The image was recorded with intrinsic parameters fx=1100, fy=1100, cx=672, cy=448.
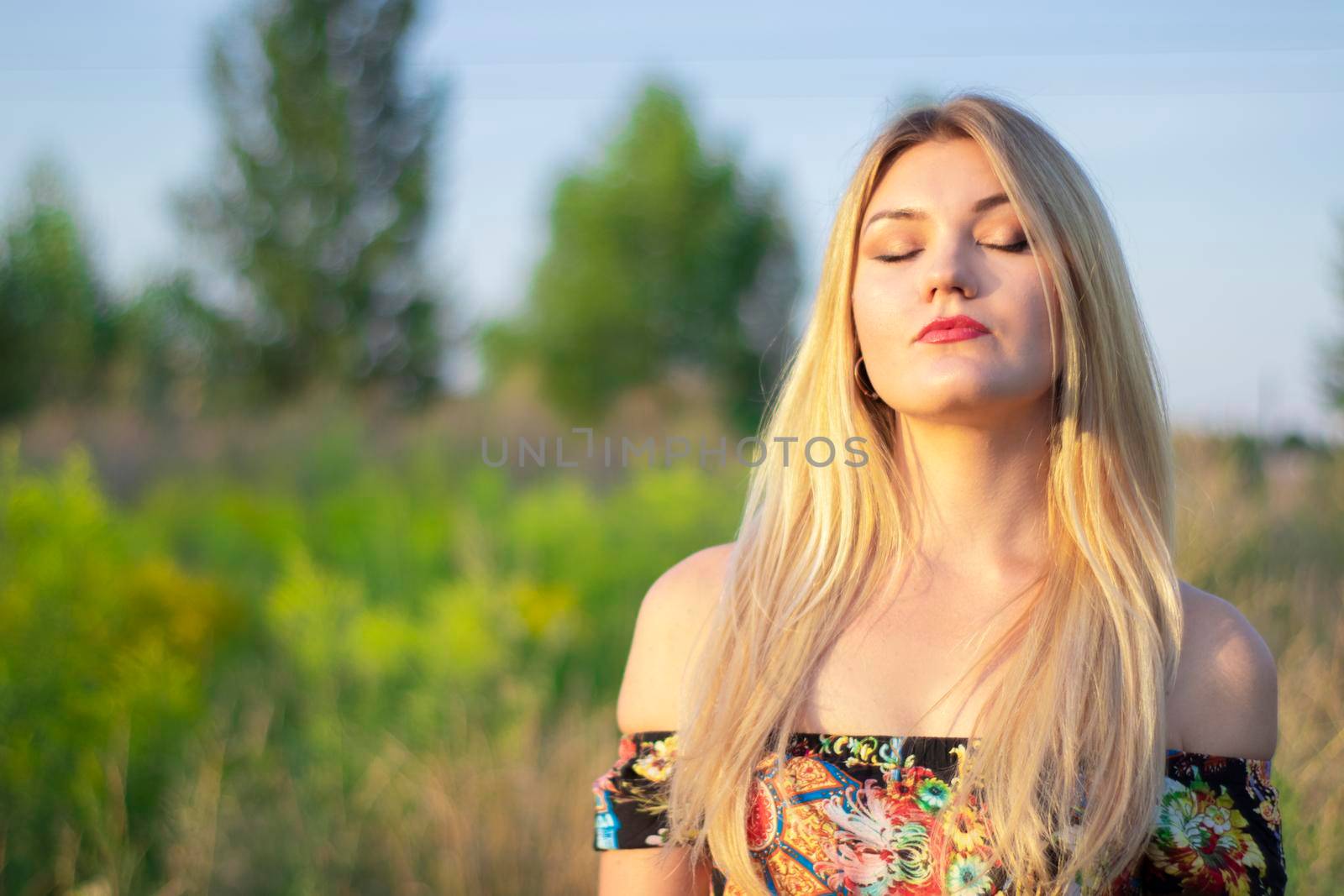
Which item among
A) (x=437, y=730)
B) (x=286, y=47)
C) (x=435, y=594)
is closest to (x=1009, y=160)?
(x=437, y=730)

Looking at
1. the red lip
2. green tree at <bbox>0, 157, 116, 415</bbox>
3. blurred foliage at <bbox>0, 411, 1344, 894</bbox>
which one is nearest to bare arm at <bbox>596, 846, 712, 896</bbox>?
the red lip

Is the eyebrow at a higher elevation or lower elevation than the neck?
higher

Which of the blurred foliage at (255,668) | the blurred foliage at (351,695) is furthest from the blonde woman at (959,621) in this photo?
the blurred foliage at (255,668)

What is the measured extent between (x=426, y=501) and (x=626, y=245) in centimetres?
1928

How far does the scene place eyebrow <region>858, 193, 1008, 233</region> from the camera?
1620 millimetres

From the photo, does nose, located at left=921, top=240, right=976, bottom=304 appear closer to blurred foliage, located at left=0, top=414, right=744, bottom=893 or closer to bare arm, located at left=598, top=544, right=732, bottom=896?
bare arm, located at left=598, top=544, right=732, bottom=896

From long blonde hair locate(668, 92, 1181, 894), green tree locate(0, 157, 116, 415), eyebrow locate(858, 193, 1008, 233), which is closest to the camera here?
long blonde hair locate(668, 92, 1181, 894)

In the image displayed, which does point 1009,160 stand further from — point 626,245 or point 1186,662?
point 626,245

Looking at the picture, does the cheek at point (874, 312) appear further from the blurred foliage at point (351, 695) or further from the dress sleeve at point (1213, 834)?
the blurred foliage at point (351, 695)

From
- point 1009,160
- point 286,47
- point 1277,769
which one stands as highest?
point 286,47

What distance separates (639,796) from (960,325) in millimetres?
874

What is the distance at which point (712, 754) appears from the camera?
1.60 m

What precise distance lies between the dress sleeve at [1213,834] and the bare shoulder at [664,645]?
0.71 metres

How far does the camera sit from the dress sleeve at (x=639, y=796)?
5.64 feet
